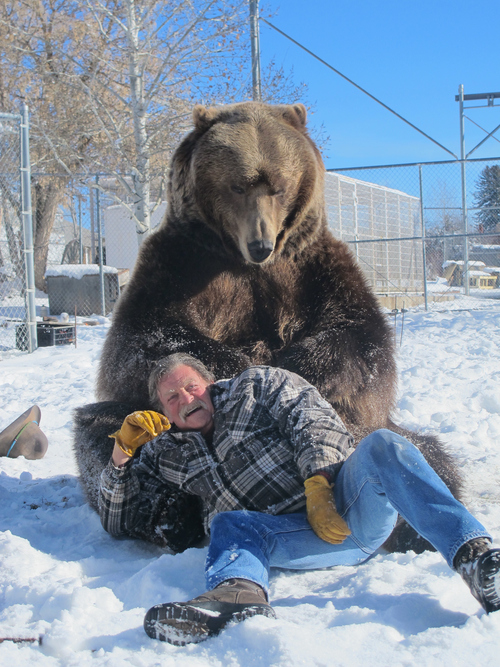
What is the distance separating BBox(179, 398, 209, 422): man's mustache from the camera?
2.37m

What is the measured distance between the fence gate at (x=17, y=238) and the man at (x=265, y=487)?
19.1 feet

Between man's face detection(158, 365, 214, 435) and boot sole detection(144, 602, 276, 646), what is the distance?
954 mm

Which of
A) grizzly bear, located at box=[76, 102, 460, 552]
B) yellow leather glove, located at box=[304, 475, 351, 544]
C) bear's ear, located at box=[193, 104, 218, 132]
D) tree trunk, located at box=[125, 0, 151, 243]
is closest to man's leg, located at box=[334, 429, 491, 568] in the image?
yellow leather glove, located at box=[304, 475, 351, 544]

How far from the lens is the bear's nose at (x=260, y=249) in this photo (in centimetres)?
271

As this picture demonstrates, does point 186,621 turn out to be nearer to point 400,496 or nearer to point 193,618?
point 193,618

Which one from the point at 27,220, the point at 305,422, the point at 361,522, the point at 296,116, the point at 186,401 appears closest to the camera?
the point at 361,522

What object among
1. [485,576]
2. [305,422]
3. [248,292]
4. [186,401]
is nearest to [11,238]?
[248,292]

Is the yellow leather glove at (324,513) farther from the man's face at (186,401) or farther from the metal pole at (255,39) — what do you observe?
the metal pole at (255,39)

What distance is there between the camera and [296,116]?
11.0ft

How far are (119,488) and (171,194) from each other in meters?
1.67

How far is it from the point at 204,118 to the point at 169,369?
5.01ft

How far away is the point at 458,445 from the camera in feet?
13.1

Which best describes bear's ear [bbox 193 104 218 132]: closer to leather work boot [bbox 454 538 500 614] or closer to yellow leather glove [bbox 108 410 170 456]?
yellow leather glove [bbox 108 410 170 456]

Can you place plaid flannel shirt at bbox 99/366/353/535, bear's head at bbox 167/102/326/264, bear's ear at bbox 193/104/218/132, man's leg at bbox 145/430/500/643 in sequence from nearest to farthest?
man's leg at bbox 145/430/500/643
plaid flannel shirt at bbox 99/366/353/535
bear's head at bbox 167/102/326/264
bear's ear at bbox 193/104/218/132
